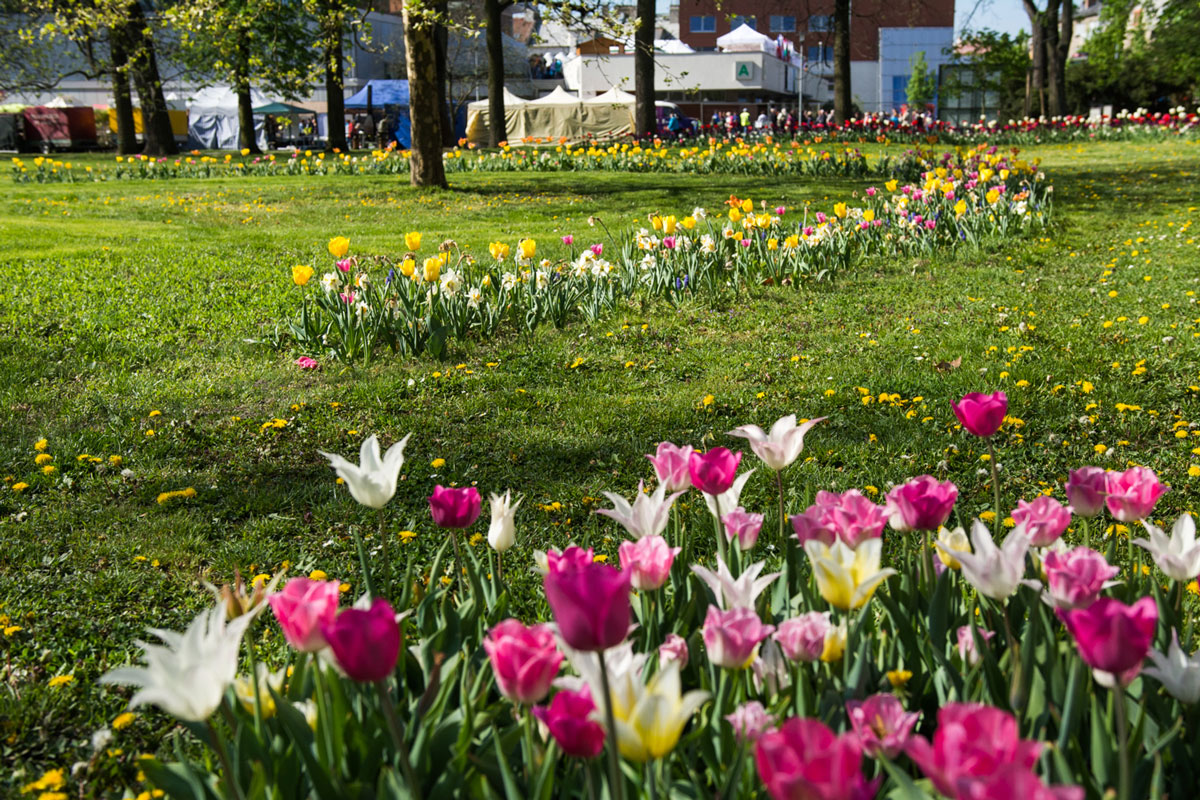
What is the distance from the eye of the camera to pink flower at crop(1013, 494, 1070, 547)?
1.83 metres

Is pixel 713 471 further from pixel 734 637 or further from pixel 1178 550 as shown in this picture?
pixel 1178 550

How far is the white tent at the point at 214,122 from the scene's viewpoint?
38.0 meters

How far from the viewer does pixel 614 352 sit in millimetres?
5812

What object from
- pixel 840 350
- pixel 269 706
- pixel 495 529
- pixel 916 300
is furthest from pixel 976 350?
pixel 269 706

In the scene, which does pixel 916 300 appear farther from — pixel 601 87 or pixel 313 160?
pixel 601 87

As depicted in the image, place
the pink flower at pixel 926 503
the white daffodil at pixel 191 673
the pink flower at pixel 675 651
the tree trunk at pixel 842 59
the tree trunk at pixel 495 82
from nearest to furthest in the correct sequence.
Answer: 1. the white daffodil at pixel 191 673
2. the pink flower at pixel 675 651
3. the pink flower at pixel 926 503
4. the tree trunk at pixel 495 82
5. the tree trunk at pixel 842 59

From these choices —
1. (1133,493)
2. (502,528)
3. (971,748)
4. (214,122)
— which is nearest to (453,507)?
(502,528)

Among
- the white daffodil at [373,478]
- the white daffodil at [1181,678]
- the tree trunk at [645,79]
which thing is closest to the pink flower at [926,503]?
the white daffodil at [1181,678]

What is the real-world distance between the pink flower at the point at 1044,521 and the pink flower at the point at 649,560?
0.65 meters

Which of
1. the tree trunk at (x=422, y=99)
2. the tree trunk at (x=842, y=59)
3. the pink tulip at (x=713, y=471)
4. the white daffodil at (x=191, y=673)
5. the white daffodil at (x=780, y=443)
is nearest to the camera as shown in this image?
the white daffodil at (x=191, y=673)

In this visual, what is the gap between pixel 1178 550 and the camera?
5.96ft

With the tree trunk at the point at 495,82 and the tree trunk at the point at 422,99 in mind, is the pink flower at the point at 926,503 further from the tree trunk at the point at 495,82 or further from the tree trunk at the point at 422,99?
the tree trunk at the point at 495,82

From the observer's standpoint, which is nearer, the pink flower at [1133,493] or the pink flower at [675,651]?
the pink flower at [675,651]

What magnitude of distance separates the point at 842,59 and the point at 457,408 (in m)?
22.1
